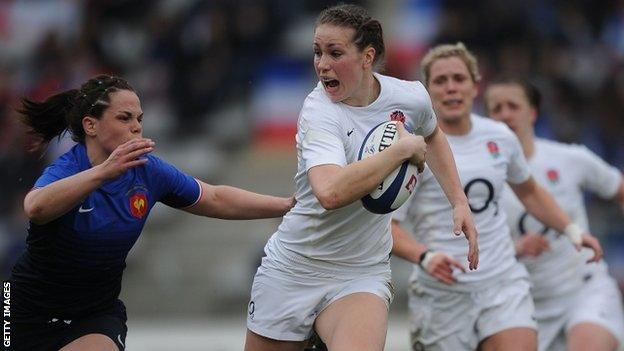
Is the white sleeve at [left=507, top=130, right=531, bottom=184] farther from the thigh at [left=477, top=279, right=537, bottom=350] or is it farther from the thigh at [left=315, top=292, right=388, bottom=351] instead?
the thigh at [left=315, top=292, right=388, bottom=351]

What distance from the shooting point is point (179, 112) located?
14250 mm

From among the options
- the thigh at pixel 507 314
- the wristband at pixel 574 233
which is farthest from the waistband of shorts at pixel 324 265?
the wristband at pixel 574 233

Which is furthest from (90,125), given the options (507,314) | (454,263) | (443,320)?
(507,314)

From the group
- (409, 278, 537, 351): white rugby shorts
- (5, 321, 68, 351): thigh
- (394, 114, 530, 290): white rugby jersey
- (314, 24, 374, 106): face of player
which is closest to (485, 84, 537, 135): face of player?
(394, 114, 530, 290): white rugby jersey

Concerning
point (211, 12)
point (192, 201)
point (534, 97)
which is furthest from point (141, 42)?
point (192, 201)

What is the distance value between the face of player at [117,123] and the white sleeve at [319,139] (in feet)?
2.83

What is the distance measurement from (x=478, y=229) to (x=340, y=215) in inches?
58.9

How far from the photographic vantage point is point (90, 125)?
20.3 ft

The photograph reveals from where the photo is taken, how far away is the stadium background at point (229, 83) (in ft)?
43.2

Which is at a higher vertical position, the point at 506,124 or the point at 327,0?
the point at 327,0

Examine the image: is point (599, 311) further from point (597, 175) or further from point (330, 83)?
point (330, 83)

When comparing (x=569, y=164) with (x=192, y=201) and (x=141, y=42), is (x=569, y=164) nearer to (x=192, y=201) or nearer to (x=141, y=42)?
(x=192, y=201)

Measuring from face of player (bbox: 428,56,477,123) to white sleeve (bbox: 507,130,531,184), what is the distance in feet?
1.09

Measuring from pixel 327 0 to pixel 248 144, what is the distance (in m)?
1.92
